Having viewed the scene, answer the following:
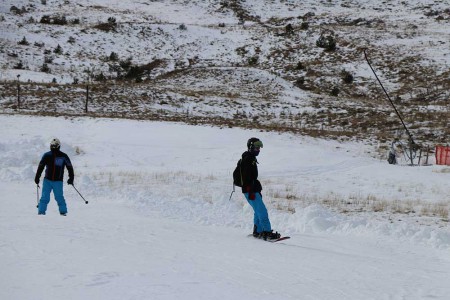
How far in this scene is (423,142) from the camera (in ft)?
88.3

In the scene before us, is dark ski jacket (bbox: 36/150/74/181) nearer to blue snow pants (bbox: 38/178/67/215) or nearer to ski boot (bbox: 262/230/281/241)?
blue snow pants (bbox: 38/178/67/215)

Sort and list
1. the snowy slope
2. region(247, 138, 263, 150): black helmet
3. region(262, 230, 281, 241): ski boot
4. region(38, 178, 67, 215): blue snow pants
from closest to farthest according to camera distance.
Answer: the snowy slope → region(247, 138, 263, 150): black helmet → region(262, 230, 281, 241): ski boot → region(38, 178, 67, 215): blue snow pants

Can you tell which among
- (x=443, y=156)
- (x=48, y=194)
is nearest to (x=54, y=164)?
(x=48, y=194)

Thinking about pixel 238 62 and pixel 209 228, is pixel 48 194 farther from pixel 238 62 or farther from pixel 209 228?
pixel 238 62

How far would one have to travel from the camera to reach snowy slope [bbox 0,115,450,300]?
5773 mm

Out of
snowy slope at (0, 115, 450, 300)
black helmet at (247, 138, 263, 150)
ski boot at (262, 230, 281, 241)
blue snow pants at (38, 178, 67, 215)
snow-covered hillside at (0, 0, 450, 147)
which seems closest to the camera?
snowy slope at (0, 115, 450, 300)

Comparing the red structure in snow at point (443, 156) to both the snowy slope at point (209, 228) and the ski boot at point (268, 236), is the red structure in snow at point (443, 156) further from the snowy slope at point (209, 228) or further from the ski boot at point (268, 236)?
the ski boot at point (268, 236)

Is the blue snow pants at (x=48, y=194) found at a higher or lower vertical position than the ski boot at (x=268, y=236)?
higher

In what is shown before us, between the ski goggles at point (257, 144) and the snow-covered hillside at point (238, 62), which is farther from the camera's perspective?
the snow-covered hillside at point (238, 62)

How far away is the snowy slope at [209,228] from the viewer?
5.77m

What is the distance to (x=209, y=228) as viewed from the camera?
34.4 feet

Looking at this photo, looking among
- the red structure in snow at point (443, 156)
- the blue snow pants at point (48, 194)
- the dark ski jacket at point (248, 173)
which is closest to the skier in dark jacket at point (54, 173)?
the blue snow pants at point (48, 194)

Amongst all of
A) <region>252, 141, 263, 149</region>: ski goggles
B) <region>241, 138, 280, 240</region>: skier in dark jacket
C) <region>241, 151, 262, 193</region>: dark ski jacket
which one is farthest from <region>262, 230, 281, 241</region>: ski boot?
<region>252, 141, 263, 149</region>: ski goggles

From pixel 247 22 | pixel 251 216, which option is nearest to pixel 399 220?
pixel 251 216
